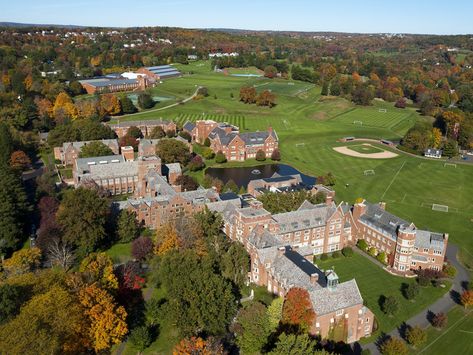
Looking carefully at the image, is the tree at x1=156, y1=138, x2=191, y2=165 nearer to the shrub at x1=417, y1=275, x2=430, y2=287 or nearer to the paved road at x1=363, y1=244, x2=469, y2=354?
the paved road at x1=363, y1=244, x2=469, y2=354

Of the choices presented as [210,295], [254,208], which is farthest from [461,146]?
[210,295]

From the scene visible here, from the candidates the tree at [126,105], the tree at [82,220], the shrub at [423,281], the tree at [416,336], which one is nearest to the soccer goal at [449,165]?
the shrub at [423,281]

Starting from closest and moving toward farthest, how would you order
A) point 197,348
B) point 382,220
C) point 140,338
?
point 197,348 → point 140,338 → point 382,220

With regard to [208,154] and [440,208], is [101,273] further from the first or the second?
[440,208]

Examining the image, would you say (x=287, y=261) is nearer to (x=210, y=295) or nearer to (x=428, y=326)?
(x=210, y=295)

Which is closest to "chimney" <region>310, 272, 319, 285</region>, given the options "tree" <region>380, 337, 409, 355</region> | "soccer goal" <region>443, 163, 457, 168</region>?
"tree" <region>380, 337, 409, 355</region>

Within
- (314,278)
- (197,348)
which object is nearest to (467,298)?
(314,278)
